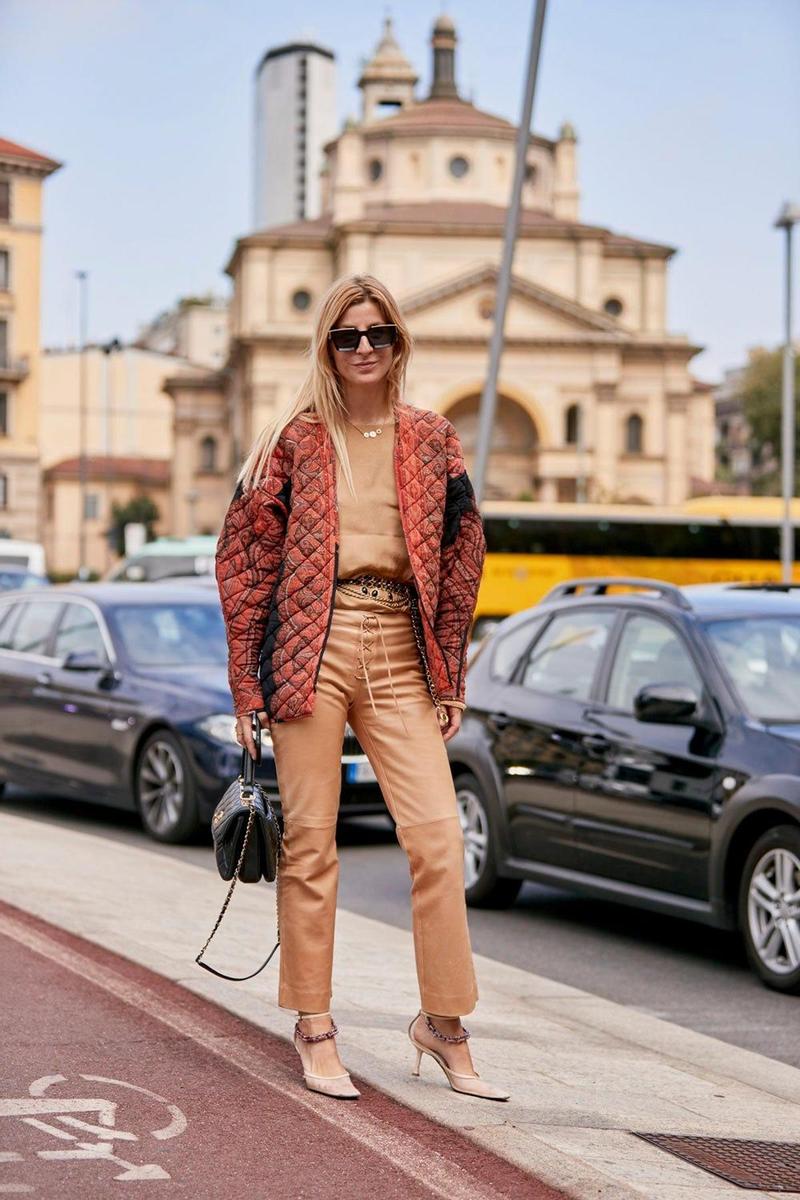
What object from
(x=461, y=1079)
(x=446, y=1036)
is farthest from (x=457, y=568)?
(x=461, y=1079)

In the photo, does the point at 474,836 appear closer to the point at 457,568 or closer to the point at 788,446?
the point at 457,568

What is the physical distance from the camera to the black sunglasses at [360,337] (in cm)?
504

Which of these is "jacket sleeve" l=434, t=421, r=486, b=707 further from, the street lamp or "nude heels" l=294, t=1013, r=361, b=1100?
the street lamp

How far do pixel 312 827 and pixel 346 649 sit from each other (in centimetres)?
45

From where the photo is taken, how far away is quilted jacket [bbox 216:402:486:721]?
16.0ft

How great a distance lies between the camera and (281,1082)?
194 inches

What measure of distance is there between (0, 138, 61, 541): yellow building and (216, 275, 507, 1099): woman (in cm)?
8872

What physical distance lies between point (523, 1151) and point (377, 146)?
4114 inches

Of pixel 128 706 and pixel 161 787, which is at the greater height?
pixel 128 706

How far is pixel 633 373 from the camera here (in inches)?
3856

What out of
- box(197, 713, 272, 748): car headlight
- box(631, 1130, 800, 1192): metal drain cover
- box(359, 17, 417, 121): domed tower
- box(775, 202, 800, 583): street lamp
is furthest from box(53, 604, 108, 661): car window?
box(359, 17, 417, 121): domed tower

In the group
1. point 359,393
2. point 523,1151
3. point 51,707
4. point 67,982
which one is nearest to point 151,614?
point 51,707

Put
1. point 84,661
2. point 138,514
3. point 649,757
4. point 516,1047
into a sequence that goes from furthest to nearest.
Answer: point 138,514
point 84,661
point 649,757
point 516,1047

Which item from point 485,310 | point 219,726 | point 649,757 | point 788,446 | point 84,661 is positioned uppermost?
point 485,310
